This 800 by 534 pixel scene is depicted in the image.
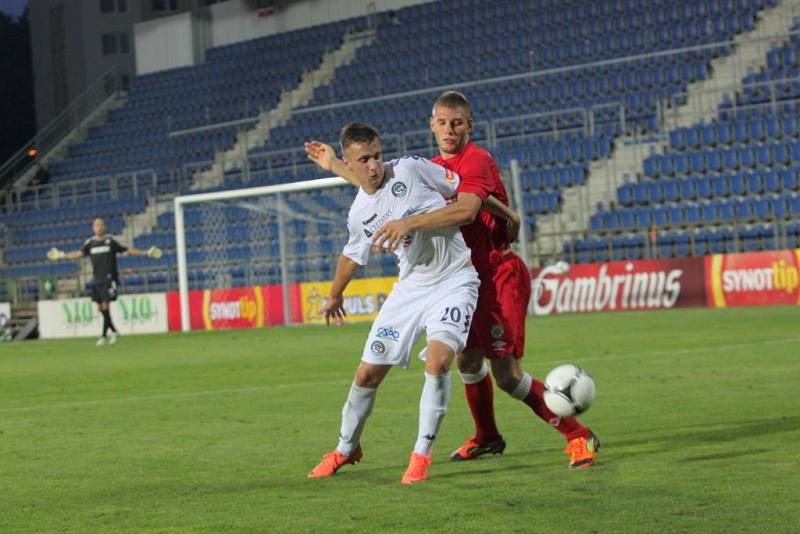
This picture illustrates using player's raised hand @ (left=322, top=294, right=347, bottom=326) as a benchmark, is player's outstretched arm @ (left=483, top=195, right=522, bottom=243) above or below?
above

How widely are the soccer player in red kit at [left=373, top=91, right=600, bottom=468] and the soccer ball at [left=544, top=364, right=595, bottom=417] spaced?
73mm

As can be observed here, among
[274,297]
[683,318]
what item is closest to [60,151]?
[274,297]

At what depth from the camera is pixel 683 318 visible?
2284cm

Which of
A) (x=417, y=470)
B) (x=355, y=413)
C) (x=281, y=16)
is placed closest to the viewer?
(x=417, y=470)

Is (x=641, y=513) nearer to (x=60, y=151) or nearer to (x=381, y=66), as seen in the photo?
(x=381, y=66)

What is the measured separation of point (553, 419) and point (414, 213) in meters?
1.50

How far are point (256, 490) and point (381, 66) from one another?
36.1 meters

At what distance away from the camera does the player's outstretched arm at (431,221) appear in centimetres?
691

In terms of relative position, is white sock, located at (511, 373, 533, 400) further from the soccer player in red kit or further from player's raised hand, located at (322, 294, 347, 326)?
player's raised hand, located at (322, 294, 347, 326)

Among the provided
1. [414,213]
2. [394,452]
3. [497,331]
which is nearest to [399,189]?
[414,213]

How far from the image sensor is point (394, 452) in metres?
8.51

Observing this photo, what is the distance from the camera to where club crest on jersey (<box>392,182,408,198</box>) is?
7.27 m

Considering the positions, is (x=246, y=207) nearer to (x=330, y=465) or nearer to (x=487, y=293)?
(x=487, y=293)

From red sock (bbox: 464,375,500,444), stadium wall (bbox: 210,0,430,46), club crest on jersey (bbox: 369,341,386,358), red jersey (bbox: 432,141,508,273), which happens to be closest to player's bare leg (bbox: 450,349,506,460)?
red sock (bbox: 464,375,500,444)
